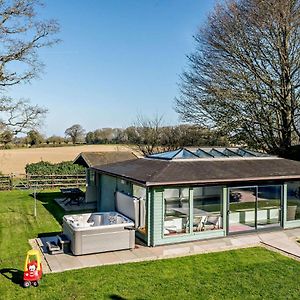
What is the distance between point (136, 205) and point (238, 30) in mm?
14140

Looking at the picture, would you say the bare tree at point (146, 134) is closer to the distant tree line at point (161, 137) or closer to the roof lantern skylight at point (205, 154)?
the distant tree line at point (161, 137)

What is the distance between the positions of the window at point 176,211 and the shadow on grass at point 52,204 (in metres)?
5.29

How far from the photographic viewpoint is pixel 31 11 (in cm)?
1603

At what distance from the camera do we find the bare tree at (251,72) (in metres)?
19.9

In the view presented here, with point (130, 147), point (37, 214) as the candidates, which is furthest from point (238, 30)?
point (130, 147)

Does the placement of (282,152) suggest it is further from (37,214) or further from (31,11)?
(31,11)

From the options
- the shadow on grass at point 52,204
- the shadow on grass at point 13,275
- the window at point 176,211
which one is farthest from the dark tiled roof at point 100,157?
the shadow on grass at point 13,275

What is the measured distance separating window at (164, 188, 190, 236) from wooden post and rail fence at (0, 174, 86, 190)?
1434 cm

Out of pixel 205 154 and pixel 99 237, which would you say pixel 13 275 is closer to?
pixel 99 237

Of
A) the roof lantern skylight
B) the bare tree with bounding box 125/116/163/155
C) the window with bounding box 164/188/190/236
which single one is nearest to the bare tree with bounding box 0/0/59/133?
the roof lantern skylight

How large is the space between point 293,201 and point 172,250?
216 inches

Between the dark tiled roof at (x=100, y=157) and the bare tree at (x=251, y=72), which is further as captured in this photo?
the dark tiled roof at (x=100, y=157)

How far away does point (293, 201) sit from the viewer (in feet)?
42.7

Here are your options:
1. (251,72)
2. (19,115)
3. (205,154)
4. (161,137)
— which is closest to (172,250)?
(205,154)
